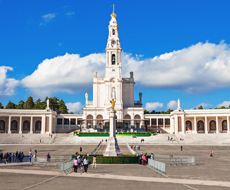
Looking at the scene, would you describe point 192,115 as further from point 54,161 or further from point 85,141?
point 54,161

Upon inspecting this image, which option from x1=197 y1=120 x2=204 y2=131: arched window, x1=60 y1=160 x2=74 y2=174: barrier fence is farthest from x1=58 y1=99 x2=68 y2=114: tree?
x1=60 y1=160 x2=74 y2=174: barrier fence

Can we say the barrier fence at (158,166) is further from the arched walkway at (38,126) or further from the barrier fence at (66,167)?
the arched walkway at (38,126)

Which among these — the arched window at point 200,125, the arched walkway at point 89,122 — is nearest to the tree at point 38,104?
the arched walkway at point 89,122

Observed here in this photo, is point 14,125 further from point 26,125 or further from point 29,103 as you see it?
point 29,103

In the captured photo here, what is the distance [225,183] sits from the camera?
65.8ft

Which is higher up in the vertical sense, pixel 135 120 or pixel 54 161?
pixel 135 120

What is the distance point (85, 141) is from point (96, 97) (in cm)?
2817

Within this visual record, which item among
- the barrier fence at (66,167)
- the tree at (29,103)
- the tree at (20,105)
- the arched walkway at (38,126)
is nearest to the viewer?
the barrier fence at (66,167)

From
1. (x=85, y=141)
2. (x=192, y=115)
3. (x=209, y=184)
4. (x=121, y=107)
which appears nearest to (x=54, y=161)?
(x=209, y=184)

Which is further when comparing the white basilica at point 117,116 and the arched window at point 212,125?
the arched window at point 212,125

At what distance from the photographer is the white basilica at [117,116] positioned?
8956 centimetres

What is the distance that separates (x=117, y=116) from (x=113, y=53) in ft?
70.7

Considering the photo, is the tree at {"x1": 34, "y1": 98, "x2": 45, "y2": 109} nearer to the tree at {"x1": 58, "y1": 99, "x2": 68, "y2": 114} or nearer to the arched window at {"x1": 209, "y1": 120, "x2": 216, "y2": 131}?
the tree at {"x1": 58, "y1": 99, "x2": 68, "y2": 114}

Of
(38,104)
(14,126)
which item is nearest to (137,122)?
(14,126)
